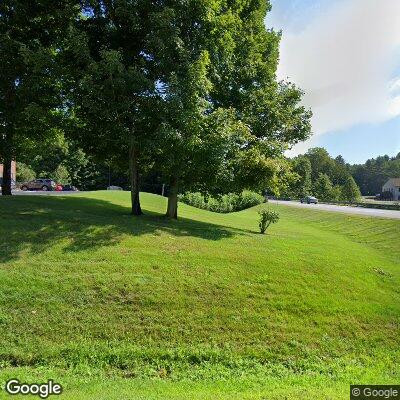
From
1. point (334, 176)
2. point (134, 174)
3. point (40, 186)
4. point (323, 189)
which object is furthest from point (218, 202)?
point (334, 176)

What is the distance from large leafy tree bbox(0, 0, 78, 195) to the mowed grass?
17.8ft

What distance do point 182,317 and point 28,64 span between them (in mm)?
11228

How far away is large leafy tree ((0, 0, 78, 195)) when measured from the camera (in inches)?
571

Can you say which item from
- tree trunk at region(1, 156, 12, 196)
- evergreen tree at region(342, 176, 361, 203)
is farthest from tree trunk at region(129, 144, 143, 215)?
evergreen tree at region(342, 176, 361, 203)

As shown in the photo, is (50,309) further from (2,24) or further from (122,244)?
(2,24)

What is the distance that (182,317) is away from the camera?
764cm

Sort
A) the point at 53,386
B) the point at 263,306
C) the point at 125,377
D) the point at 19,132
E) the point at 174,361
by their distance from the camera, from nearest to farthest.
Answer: the point at 53,386, the point at 125,377, the point at 174,361, the point at 263,306, the point at 19,132

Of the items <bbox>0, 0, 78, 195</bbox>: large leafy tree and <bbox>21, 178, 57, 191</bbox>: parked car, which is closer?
<bbox>0, 0, 78, 195</bbox>: large leafy tree

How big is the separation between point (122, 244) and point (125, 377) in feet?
15.4

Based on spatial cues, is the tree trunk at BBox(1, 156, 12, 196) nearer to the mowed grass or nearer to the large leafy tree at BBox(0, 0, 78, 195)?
the large leafy tree at BBox(0, 0, 78, 195)

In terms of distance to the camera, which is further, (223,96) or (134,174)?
(223,96)

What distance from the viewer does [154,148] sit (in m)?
12.8

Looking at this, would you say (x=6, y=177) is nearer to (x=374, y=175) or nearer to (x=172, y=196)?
(x=172, y=196)

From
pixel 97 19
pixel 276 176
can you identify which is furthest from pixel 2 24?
pixel 276 176
